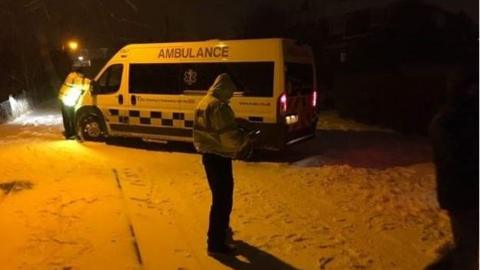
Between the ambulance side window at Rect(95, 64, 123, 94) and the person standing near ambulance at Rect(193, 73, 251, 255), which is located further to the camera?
the ambulance side window at Rect(95, 64, 123, 94)

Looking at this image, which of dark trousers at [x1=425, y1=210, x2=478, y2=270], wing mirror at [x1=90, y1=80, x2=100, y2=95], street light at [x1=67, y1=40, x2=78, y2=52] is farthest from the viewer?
street light at [x1=67, y1=40, x2=78, y2=52]

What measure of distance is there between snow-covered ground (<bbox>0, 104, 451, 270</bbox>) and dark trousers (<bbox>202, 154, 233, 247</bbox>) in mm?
239

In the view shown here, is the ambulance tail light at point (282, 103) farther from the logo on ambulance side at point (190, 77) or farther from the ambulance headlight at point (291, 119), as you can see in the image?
the logo on ambulance side at point (190, 77)

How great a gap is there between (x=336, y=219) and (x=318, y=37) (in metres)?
33.7

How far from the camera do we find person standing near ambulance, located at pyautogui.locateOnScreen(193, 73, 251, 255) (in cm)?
536

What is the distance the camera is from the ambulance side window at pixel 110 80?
41.0 ft

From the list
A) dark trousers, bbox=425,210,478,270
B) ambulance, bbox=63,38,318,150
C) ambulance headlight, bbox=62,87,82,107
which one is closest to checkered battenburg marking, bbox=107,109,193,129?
ambulance, bbox=63,38,318,150

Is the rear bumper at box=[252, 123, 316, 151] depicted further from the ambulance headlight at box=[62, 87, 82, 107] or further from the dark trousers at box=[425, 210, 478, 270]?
the dark trousers at box=[425, 210, 478, 270]

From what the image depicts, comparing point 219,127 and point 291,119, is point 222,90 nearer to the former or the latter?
point 219,127

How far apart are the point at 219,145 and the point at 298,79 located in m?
5.99

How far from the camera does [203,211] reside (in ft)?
23.6

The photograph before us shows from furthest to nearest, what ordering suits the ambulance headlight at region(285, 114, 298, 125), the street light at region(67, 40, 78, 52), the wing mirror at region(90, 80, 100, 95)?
the street light at region(67, 40, 78, 52) → the wing mirror at region(90, 80, 100, 95) → the ambulance headlight at region(285, 114, 298, 125)

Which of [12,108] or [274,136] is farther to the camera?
[12,108]

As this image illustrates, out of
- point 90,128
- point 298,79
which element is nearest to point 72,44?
point 90,128
